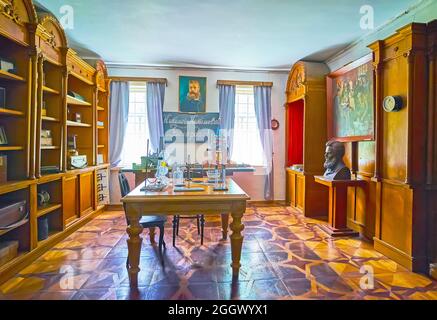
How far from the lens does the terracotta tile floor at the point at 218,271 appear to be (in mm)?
2362

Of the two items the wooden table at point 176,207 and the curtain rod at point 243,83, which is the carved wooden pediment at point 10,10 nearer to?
the wooden table at point 176,207

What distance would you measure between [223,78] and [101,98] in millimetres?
2442

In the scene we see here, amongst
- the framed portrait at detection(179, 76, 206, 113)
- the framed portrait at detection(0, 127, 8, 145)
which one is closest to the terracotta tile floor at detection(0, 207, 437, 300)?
the framed portrait at detection(0, 127, 8, 145)

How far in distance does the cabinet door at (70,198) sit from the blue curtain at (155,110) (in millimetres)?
1777

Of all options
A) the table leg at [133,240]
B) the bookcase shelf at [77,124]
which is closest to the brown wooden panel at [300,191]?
the table leg at [133,240]

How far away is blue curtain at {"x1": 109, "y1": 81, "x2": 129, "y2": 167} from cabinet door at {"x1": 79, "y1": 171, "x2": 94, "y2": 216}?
86cm

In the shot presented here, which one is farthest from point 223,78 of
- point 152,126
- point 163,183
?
point 163,183

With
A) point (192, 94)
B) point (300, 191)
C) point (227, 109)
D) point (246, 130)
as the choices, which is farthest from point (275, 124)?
point (192, 94)

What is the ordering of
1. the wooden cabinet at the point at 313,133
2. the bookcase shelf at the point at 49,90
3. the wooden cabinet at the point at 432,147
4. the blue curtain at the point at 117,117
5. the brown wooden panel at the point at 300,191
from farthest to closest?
the blue curtain at the point at 117,117
the brown wooden panel at the point at 300,191
the wooden cabinet at the point at 313,133
the bookcase shelf at the point at 49,90
the wooden cabinet at the point at 432,147

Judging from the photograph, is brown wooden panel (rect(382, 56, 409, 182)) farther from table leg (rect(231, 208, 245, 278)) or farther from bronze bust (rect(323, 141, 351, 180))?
table leg (rect(231, 208, 245, 278))

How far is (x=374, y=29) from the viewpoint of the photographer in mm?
3803

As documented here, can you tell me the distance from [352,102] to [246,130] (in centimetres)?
222

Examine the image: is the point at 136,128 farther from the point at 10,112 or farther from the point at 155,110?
the point at 10,112

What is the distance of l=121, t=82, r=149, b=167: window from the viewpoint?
18.4ft
